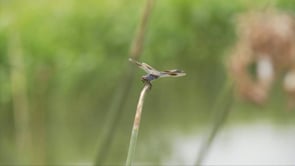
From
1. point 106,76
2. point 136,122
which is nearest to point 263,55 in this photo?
point 136,122

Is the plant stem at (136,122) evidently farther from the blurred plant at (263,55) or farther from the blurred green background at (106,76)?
the blurred green background at (106,76)

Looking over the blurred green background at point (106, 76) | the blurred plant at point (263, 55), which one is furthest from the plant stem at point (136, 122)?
the blurred green background at point (106, 76)

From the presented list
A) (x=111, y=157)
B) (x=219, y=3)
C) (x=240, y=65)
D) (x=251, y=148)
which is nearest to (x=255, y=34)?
(x=240, y=65)

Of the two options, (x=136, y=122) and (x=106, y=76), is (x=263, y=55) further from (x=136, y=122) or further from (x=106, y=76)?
(x=106, y=76)

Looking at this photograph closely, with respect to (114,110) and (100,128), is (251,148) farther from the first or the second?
(114,110)

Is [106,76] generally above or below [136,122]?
below
